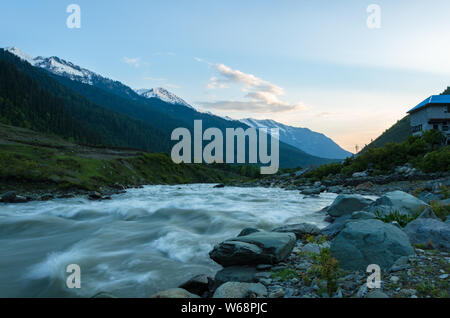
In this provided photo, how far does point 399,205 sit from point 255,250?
8.38 m

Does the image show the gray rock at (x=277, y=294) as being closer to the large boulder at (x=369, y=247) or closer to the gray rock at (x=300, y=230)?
the large boulder at (x=369, y=247)

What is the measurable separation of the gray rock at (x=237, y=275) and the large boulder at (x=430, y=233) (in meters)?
5.20

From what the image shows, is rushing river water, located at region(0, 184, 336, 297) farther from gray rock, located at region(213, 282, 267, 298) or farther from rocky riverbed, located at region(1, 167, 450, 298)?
gray rock, located at region(213, 282, 267, 298)

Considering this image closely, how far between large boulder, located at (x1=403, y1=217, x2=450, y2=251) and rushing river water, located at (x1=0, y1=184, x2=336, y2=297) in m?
6.61

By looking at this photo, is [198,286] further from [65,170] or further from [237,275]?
[65,170]

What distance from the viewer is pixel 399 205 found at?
12461 millimetres

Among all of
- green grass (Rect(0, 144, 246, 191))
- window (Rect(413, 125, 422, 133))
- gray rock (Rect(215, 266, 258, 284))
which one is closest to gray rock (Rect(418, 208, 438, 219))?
gray rock (Rect(215, 266, 258, 284))

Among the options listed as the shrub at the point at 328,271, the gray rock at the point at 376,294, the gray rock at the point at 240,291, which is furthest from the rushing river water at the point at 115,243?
the gray rock at the point at 376,294

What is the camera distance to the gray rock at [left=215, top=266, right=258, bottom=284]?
755cm

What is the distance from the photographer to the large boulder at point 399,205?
1194 centimetres

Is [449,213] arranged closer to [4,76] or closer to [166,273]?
[166,273]
